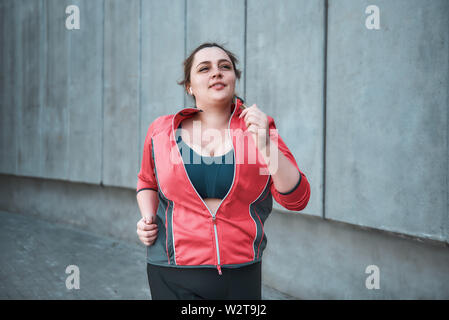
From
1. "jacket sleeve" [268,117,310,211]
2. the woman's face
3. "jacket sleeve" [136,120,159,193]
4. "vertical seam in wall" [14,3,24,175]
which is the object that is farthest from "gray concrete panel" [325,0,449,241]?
"vertical seam in wall" [14,3,24,175]

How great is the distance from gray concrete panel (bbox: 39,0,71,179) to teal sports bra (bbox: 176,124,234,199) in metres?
6.24

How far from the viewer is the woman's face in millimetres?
1557

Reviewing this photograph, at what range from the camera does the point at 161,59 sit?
5.51 metres

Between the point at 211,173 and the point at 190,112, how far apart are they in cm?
31

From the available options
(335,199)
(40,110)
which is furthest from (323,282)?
(40,110)

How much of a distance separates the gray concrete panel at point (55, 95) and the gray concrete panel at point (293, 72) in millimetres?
4341

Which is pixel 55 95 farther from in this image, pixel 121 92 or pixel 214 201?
pixel 214 201

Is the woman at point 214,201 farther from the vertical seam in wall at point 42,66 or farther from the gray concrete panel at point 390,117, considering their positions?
the vertical seam in wall at point 42,66

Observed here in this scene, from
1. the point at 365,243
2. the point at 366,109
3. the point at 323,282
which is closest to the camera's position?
the point at 366,109

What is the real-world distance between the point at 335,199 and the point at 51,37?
6.46 m

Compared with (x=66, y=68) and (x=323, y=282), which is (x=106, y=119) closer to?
(x=66, y=68)

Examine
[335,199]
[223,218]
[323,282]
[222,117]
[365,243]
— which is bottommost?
[323,282]

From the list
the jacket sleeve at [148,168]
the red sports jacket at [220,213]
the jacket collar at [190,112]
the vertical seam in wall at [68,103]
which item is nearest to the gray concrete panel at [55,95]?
the vertical seam in wall at [68,103]

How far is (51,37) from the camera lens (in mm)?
7414
